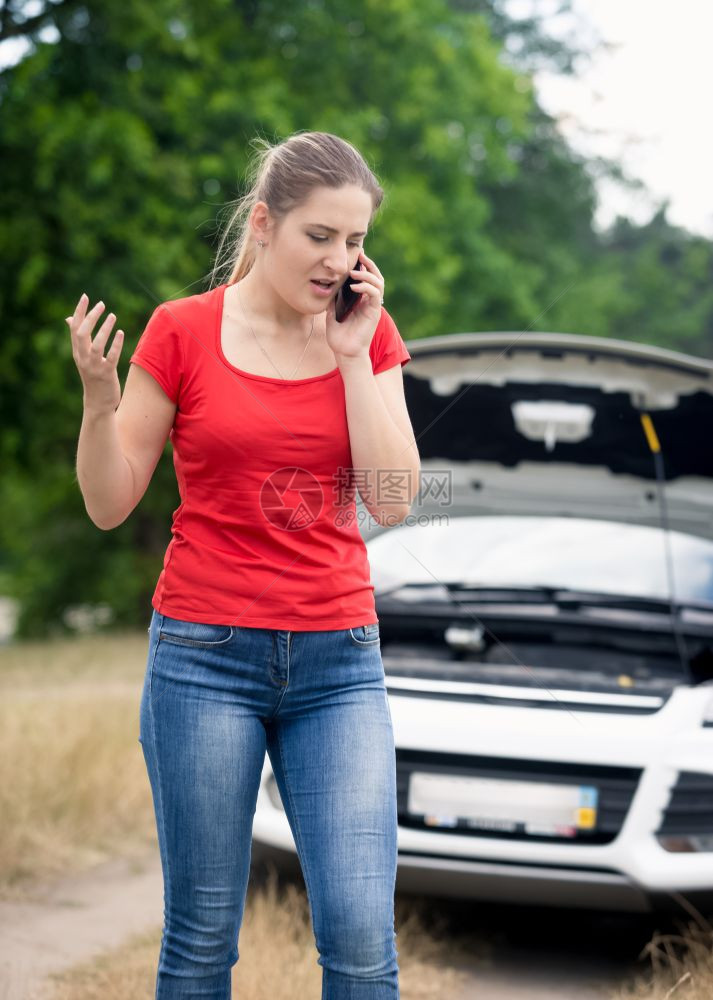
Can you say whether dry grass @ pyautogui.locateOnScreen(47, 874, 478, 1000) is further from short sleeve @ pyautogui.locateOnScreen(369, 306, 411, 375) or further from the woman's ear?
the woman's ear

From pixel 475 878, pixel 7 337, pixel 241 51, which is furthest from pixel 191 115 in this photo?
pixel 475 878

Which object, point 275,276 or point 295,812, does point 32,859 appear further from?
point 275,276

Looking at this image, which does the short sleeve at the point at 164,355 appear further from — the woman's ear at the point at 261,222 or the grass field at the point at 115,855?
the grass field at the point at 115,855

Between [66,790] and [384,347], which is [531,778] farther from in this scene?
[66,790]

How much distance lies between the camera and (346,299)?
6.86 ft

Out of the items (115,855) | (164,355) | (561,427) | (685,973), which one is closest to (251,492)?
(164,355)

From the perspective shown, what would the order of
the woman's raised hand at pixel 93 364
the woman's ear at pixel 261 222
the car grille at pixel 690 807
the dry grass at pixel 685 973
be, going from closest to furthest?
the woman's raised hand at pixel 93 364 → the woman's ear at pixel 261 222 → the dry grass at pixel 685 973 → the car grille at pixel 690 807

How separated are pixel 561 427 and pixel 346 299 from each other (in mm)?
1976

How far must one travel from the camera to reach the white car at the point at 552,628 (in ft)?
10.3

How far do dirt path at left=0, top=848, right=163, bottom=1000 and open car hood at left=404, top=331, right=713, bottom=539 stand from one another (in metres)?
1.65

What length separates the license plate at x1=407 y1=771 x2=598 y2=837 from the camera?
3152 millimetres

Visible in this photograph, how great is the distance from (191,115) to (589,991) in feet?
42.1

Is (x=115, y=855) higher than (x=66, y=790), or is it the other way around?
(x=66, y=790)

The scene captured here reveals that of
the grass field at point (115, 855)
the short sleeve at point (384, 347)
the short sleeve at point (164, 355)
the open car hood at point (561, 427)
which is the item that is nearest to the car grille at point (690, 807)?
the grass field at point (115, 855)
